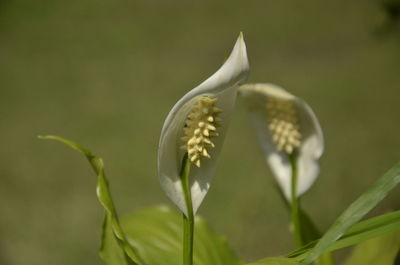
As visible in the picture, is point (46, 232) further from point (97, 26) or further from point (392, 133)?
point (392, 133)

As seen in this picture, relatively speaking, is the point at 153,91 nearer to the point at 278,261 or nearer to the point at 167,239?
the point at 167,239

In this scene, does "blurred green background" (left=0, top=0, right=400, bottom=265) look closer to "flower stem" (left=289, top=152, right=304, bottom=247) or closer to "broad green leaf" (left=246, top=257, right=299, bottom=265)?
"flower stem" (left=289, top=152, right=304, bottom=247)

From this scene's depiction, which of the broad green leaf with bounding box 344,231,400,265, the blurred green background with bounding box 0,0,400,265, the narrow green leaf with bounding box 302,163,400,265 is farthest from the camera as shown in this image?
the blurred green background with bounding box 0,0,400,265

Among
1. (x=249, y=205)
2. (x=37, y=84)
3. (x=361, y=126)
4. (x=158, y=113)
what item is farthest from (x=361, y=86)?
(x=37, y=84)

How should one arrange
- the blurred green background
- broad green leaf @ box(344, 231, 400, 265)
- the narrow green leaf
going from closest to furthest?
the narrow green leaf < broad green leaf @ box(344, 231, 400, 265) < the blurred green background

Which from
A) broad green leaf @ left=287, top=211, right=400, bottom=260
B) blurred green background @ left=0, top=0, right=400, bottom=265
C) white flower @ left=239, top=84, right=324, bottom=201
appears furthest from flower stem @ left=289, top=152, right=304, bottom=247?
blurred green background @ left=0, top=0, right=400, bottom=265

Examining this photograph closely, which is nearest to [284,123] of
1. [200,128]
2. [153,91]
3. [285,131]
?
[285,131]
